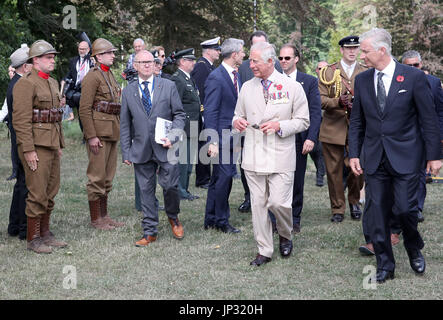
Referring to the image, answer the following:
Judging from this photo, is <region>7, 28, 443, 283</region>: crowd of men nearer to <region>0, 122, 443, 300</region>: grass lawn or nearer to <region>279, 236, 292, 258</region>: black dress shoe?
<region>279, 236, 292, 258</region>: black dress shoe

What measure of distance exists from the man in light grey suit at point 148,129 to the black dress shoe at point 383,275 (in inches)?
107

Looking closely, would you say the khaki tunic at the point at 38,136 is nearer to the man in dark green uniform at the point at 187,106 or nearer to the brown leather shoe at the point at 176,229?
the brown leather shoe at the point at 176,229

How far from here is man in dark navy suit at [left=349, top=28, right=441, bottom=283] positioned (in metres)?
5.62

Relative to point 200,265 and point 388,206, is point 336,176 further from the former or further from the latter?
point 200,265

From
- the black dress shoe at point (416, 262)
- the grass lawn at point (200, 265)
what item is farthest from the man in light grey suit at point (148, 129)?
the black dress shoe at point (416, 262)

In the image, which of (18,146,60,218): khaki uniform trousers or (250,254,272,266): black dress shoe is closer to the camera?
(250,254,272,266): black dress shoe

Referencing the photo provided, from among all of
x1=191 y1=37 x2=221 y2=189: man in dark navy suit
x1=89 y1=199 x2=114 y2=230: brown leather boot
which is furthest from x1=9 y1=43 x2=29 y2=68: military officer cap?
x1=191 y1=37 x2=221 y2=189: man in dark navy suit

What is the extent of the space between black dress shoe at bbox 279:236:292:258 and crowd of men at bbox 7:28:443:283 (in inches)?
0.5

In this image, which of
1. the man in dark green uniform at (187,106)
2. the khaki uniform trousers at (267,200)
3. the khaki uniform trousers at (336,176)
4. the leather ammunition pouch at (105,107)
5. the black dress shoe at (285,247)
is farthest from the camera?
the man in dark green uniform at (187,106)

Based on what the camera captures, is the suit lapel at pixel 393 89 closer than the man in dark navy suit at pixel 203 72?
Yes

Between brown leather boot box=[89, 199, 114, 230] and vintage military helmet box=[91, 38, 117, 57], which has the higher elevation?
vintage military helmet box=[91, 38, 117, 57]

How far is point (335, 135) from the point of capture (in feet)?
27.5

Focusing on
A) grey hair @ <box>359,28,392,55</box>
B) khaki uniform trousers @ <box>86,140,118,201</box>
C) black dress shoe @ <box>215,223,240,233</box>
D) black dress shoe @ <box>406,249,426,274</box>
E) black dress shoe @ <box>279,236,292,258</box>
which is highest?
grey hair @ <box>359,28,392,55</box>

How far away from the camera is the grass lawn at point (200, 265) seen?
5559 mm
